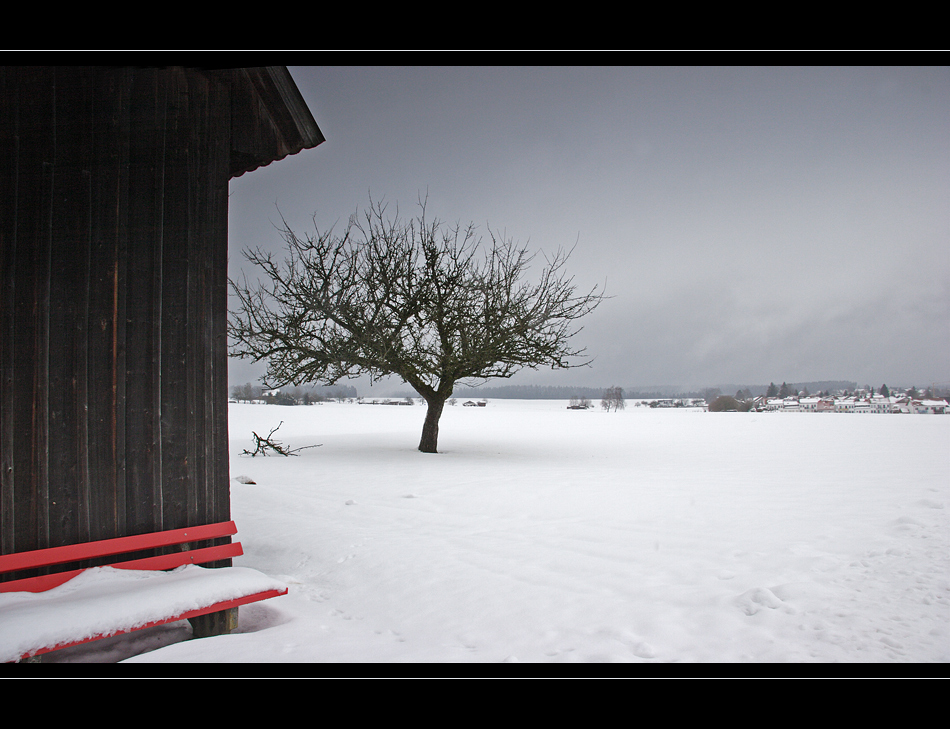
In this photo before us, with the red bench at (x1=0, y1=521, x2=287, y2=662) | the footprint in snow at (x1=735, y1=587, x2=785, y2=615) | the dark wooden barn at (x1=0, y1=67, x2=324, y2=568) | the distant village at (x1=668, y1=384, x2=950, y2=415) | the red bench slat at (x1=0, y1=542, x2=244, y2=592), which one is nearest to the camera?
the red bench at (x1=0, y1=521, x2=287, y2=662)

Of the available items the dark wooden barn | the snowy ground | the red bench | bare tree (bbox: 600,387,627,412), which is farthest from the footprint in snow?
bare tree (bbox: 600,387,627,412)

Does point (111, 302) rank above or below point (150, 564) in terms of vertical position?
above

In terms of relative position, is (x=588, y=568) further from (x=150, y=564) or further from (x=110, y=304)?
(x=110, y=304)

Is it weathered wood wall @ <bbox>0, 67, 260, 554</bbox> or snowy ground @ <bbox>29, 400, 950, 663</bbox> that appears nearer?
snowy ground @ <bbox>29, 400, 950, 663</bbox>

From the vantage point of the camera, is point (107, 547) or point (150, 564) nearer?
point (107, 547)

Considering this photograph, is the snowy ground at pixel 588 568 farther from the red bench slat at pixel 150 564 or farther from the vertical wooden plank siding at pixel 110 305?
the vertical wooden plank siding at pixel 110 305

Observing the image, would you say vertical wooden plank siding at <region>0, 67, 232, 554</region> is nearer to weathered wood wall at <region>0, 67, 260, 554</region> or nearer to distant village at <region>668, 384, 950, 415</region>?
weathered wood wall at <region>0, 67, 260, 554</region>

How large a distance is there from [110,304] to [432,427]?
33.1 feet

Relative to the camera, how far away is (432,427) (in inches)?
505

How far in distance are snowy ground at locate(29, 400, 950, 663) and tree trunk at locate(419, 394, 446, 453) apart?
370 centimetres

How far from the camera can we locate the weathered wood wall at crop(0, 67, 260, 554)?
284 cm

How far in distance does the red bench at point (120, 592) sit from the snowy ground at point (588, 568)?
0.26m

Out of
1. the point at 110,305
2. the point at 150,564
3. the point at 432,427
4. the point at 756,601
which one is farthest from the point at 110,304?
the point at 432,427
